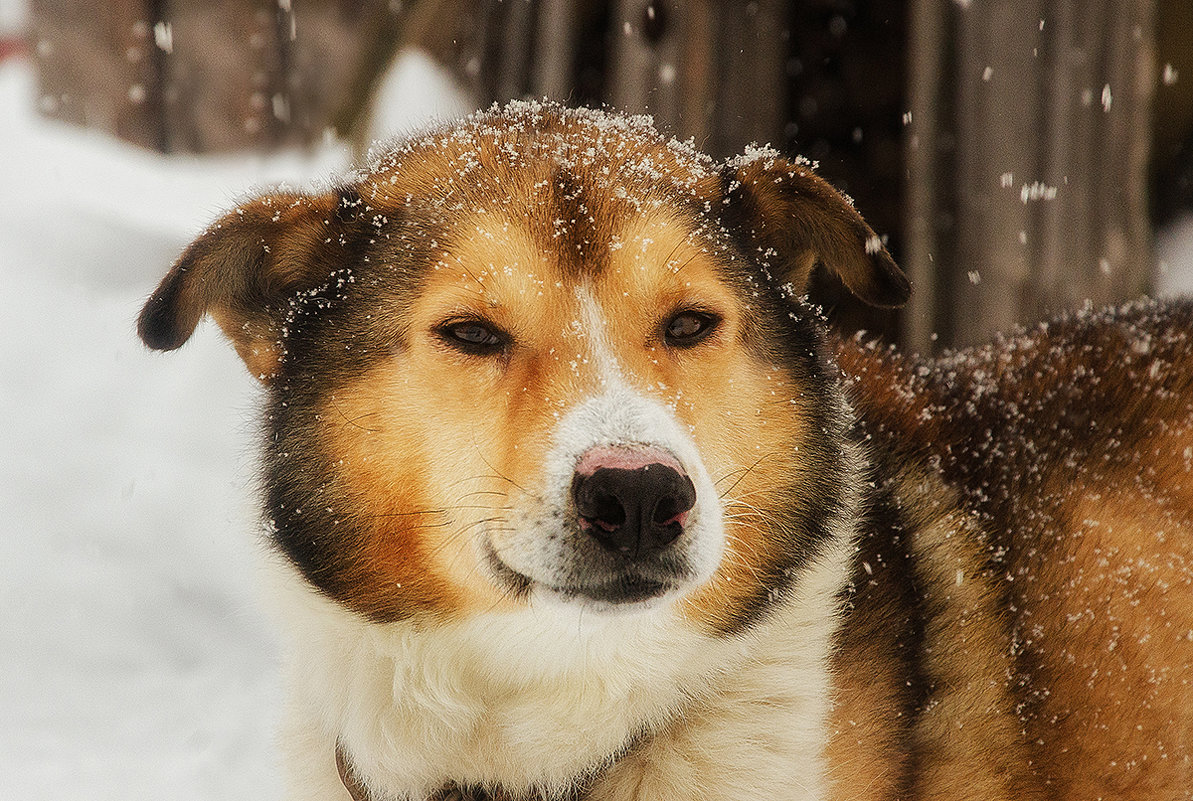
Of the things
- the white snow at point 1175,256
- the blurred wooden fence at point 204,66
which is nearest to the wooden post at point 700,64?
the white snow at point 1175,256

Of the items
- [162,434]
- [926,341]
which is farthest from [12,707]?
[926,341]

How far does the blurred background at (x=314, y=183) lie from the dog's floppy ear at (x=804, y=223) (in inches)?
39.3

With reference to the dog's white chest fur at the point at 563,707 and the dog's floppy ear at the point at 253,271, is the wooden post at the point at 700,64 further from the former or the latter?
the dog's white chest fur at the point at 563,707

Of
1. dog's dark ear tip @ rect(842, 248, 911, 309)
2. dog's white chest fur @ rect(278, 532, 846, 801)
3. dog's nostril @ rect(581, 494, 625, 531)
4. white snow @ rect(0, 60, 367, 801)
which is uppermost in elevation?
dog's dark ear tip @ rect(842, 248, 911, 309)

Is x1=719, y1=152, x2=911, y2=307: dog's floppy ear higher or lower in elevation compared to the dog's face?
higher

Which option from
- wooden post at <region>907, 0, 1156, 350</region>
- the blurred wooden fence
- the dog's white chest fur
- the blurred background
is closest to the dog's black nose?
the dog's white chest fur

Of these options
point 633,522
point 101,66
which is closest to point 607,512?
point 633,522

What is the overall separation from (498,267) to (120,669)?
258cm

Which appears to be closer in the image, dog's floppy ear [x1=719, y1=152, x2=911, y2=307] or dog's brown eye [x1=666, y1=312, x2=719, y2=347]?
dog's brown eye [x1=666, y1=312, x2=719, y2=347]

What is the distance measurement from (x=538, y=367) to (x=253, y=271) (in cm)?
68

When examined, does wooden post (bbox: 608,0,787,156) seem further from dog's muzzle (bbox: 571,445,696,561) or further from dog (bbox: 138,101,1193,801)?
dog's muzzle (bbox: 571,445,696,561)

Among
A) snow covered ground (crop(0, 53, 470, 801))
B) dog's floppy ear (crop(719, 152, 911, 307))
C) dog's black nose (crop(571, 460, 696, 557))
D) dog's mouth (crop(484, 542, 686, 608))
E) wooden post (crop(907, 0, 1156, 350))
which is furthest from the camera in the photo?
wooden post (crop(907, 0, 1156, 350))

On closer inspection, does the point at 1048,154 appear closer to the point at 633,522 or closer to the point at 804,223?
the point at 804,223

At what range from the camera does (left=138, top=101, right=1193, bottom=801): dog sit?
1957 millimetres
